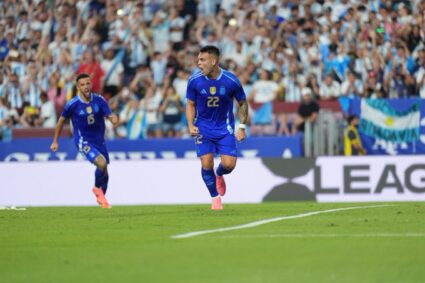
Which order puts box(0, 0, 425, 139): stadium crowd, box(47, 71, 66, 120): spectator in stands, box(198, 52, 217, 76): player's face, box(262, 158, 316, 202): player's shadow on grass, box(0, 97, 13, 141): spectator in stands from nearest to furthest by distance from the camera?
box(198, 52, 217, 76): player's face < box(262, 158, 316, 202): player's shadow on grass < box(0, 0, 425, 139): stadium crowd < box(0, 97, 13, 141): spectator in stands < box(47, 71, 66, 120): spectator in stands

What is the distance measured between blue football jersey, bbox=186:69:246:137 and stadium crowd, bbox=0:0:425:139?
7.30 metres

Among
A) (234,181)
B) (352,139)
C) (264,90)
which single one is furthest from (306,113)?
(234,181)

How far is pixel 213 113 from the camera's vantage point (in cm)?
1568

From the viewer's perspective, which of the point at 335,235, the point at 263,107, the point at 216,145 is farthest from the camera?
A: the point at 263,107

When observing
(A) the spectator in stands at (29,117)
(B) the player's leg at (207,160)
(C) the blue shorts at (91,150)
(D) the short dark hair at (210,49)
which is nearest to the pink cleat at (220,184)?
(B) the player's leg at (207,160)

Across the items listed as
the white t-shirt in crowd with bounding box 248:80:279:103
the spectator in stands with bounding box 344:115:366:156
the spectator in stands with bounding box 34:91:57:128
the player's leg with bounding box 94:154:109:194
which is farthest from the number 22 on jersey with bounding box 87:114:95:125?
the spectator in stands with bounding box 34:91:57:128

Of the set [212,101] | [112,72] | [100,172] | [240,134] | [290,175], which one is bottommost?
[290,175]

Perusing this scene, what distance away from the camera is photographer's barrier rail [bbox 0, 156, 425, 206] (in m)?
21.7

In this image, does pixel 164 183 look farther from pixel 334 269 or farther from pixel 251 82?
pixel 334 269

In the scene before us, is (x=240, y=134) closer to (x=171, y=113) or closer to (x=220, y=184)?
(x=220, y=184)

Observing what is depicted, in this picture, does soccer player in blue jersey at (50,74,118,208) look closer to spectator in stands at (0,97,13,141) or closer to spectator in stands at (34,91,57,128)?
spectator in stands at (0,97,13,141)

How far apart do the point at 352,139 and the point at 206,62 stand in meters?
7.14

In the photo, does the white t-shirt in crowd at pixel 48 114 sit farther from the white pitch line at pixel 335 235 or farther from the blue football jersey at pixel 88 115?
the white pitch line at pixel 335 235

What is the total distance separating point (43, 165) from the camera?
920 inches
